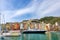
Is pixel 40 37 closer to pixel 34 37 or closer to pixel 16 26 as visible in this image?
pixel 34 37

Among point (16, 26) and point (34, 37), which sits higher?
point (16, 26)

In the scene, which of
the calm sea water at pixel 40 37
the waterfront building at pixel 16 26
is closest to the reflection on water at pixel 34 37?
the calm sea water at pixel 40 37

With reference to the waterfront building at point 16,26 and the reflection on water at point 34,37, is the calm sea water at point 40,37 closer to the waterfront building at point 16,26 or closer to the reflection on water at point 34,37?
the reflection on water at point 34,37

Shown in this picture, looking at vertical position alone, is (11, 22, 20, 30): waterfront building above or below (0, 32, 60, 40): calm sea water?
above

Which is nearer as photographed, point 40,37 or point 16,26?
point 40,37

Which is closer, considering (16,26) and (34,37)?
(34,37)

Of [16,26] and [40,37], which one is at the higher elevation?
[16,26]

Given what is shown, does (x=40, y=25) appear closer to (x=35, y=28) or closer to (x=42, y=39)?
(x=35, y=28)

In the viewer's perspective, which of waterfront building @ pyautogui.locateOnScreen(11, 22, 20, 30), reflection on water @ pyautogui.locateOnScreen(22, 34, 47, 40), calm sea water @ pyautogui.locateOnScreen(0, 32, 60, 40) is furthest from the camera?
waterfront building @ pyautogui.locateOnScreen(11, 22, 20, 30)

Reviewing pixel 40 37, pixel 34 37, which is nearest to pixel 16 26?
pixel 34 37

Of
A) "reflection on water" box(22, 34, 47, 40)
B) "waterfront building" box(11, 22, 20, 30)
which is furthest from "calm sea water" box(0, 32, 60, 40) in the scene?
Result: "waterfront building" box(11, 22, 20, 30)

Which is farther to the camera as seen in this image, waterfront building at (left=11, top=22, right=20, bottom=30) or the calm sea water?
waterfront building at (left=11, top=22, right=20, bottom=30)

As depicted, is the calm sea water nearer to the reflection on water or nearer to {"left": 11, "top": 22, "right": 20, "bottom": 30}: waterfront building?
the reflection on water

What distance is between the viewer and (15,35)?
7590 mm
